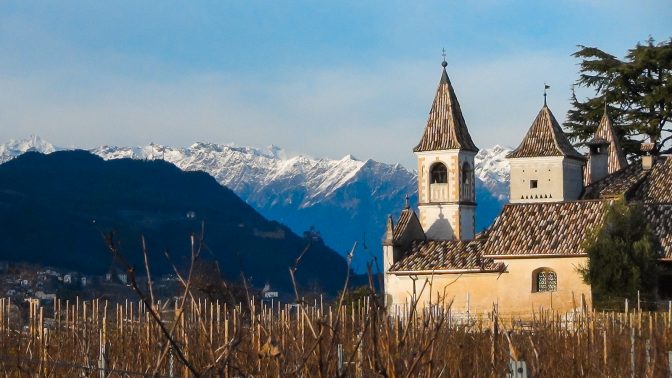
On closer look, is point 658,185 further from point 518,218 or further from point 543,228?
point 543,228

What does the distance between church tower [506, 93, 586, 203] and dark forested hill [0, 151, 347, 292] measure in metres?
43.2

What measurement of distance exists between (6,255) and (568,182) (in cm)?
5259

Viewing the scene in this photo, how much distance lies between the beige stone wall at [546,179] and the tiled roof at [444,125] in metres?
2.37

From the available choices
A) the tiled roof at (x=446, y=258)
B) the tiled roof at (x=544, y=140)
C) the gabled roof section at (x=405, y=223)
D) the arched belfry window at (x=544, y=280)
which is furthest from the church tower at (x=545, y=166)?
the arched belfry window at (x=544, y=280)

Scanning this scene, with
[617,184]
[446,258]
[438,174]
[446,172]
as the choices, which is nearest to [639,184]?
[617,184]

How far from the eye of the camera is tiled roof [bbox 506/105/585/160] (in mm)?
56469

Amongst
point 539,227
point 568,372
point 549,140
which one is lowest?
point 568,372

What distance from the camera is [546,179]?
56.0 m

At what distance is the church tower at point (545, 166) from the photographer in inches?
2194

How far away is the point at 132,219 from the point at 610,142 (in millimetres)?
71432

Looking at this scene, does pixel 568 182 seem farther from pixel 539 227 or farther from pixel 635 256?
pixel 635 256

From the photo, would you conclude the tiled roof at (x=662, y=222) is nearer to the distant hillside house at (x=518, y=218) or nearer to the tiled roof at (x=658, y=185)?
the distant hillside house at (x=518, y=218)

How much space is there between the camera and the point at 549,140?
56.7m

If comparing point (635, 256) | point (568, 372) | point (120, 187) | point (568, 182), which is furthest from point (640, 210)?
point (120, 187)
